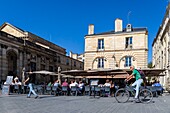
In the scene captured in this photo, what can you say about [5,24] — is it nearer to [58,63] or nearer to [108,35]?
[58,63]

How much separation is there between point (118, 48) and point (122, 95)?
24.4m

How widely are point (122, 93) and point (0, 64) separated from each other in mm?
17747

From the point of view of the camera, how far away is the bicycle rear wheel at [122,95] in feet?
34.5

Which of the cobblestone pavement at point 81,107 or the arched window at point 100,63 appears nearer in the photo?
the cobblestone pavement at point 81,107

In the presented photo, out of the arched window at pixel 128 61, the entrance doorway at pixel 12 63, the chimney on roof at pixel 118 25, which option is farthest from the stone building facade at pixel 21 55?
Result: the arched window at pixel 128 61

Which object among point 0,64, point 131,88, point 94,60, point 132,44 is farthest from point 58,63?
point 131,88

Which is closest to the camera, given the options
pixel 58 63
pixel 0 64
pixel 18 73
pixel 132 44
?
pixel 0 64

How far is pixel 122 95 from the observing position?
1066cm

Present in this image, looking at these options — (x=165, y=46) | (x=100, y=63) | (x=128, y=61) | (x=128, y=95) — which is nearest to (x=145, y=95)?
(x=128, y=95)

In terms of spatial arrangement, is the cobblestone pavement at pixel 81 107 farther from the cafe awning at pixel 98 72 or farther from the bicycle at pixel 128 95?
the cafe awning at pixel 98 72

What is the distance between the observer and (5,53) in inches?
997

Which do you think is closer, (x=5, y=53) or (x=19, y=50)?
(x=5, y=53)

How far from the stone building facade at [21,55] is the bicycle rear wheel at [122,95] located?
17.4m

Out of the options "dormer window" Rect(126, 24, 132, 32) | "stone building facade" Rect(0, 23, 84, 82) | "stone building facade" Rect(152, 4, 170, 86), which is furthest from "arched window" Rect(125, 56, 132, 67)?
"stone building facade" Rect(0, 23, 84, 82)
